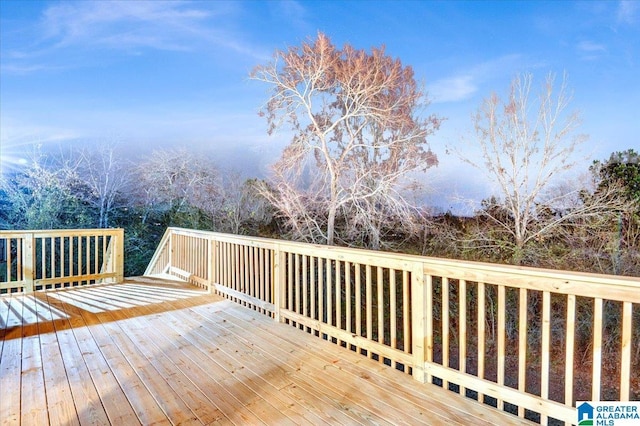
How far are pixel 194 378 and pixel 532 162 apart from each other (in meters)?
7.52

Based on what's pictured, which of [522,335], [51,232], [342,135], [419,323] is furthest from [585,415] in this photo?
[342,135]

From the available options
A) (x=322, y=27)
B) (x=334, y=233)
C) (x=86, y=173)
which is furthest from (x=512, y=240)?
(x=86, y=173)

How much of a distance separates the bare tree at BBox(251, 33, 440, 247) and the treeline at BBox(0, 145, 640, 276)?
18.2 inches

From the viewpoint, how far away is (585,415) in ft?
5.56

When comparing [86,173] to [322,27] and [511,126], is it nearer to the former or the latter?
[322,27]

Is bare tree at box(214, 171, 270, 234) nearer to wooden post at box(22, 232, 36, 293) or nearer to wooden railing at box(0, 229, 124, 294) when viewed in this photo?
wooden railing at box(0, 229, 124, 294)

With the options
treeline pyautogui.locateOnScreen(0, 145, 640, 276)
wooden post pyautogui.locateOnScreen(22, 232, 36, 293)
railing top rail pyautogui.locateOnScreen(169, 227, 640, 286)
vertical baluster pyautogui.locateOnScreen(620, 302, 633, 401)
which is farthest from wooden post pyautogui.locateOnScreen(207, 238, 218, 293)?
vertical baluster pyautogui.locateOnScreen(620, 302, 633, 401)

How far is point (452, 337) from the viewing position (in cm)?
805

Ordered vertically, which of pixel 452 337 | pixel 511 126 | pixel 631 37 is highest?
pixel 631 37

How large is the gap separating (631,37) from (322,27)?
6756 millimetres

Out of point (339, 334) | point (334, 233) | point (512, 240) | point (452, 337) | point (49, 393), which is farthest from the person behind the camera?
point (334, 233)

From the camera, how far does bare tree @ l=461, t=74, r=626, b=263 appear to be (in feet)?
22.1

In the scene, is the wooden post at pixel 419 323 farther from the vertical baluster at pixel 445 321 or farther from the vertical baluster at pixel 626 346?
the vertical baluster at pixel 626 346

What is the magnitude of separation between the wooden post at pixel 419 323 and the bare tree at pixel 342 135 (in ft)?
20.3
